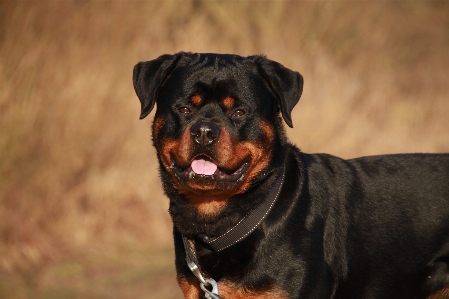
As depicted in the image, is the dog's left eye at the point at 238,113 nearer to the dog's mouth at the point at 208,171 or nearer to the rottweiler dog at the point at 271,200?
the rottweiler dog at the point at 271,200

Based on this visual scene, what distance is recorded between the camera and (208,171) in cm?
386

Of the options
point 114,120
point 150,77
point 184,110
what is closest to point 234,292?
point 184,110

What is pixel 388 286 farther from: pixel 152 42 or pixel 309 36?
pixel 309 36

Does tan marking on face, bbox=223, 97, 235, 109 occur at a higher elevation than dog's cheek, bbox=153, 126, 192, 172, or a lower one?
higher

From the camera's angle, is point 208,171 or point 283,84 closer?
point 208,171

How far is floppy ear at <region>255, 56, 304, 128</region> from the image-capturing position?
4055 mm

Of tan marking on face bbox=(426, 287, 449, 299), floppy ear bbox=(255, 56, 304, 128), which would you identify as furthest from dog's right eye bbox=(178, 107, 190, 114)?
tan marking on face bbox=(426, 287, 449, 299)

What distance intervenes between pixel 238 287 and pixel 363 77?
21.2 feet

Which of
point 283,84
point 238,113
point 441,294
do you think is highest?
point 283,84

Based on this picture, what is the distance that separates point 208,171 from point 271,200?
1.33 ft

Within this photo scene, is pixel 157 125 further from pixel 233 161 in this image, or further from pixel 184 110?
pixel 233 161

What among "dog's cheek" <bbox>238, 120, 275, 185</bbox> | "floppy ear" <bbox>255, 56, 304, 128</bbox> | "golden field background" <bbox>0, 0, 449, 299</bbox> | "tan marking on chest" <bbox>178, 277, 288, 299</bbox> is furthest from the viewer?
"golden field background" <bbox>0, 0, 449, 299</bbox>

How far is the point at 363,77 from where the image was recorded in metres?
9.61

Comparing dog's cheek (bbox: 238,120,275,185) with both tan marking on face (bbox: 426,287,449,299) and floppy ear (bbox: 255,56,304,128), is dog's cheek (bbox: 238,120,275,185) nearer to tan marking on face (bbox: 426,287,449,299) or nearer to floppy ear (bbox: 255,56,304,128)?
floppy ear (bbox: 255,56,304,128)
